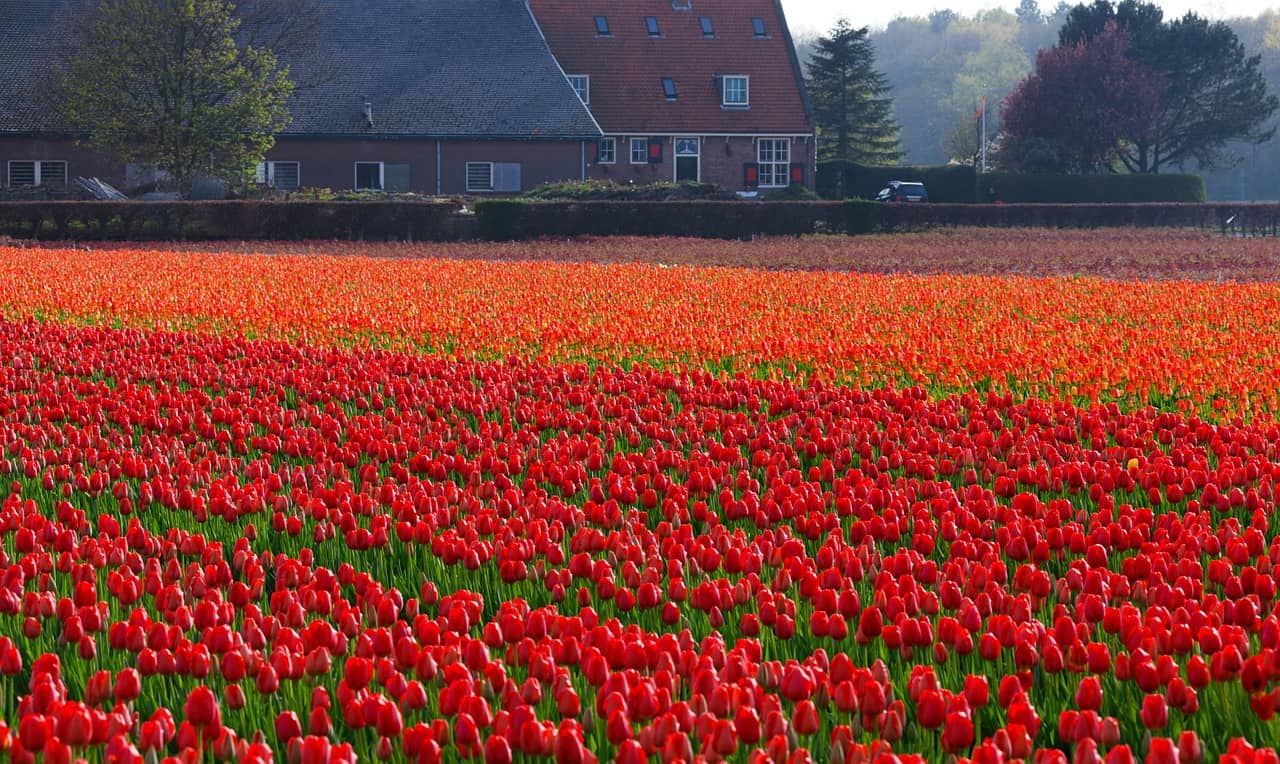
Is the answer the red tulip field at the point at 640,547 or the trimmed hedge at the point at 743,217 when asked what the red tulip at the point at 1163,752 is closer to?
the red tulip field at the point at 640,547

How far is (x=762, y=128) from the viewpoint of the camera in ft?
191

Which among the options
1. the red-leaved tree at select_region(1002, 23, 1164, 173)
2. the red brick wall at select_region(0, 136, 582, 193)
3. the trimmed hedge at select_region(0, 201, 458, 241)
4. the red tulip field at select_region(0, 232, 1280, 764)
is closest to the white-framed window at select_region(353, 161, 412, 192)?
the red brick wall at select_region(0, 136, 582, 193)

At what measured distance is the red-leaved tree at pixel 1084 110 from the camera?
6562 cm

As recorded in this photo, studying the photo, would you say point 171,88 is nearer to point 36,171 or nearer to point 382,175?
point 36,171

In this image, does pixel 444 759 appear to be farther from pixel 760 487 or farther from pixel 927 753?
pixel 760 487

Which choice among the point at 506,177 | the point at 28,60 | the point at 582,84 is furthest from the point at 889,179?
the point at 28,60

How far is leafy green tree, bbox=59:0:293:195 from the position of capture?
4403cm

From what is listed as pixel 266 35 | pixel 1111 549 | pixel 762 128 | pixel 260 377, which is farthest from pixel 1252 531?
pixel 762 128

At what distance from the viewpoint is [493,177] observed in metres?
52.7

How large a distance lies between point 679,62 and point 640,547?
56128mm

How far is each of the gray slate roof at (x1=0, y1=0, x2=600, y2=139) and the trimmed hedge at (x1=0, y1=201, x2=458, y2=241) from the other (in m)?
17.2

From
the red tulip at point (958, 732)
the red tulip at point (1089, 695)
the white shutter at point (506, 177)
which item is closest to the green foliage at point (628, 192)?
the white shutter at point (506, 177)

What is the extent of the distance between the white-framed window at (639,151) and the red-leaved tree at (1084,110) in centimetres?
1709

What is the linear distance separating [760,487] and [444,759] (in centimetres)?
349
